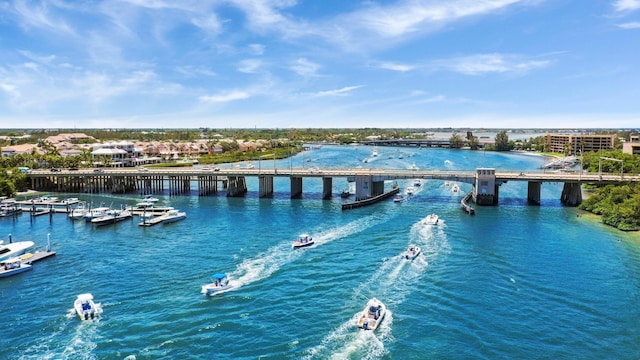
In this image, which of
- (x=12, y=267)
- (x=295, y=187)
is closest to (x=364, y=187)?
(x=295, y=187)

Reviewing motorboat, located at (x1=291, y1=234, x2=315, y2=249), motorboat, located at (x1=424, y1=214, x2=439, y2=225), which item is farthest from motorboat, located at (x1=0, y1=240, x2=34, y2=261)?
motorboat, located at (x1=424, y1=214, x2=439, y2=225)

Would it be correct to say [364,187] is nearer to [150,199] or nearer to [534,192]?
[534,192]

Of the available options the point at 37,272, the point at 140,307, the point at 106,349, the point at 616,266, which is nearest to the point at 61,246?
the point at 37,272

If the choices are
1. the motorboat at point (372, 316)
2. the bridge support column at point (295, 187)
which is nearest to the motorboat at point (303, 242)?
the motorboat at point (372, 316)

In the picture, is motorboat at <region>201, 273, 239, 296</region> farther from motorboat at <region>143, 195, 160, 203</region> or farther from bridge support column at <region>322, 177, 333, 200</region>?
bridge support column at <region>322, 177, 333, 200</region>

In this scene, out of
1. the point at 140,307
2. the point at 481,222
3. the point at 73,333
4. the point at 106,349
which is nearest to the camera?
the point at 106,349

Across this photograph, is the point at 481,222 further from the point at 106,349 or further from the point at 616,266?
the point at 106,349
